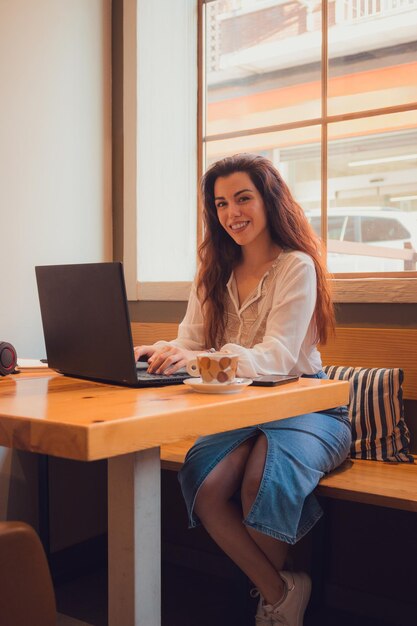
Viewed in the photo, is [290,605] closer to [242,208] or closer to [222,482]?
[222,482]

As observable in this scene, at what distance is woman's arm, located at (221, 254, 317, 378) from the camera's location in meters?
1.79

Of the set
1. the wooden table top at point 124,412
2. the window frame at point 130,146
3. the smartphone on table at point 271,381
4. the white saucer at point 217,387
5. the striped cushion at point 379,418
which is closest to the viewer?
the wooden table top at point 124,412

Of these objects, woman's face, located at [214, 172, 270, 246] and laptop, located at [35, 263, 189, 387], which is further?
woman's face, located at [214, 172, 270, 246]

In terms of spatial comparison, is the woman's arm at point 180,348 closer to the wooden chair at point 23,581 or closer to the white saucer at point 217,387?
the white saucer at point 217,387

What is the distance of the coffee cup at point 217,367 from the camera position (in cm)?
141

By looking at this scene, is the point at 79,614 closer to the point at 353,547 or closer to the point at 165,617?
the point at 165,617

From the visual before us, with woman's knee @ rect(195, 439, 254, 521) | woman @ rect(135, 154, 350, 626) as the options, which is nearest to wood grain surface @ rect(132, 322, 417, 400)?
woman @ rect(135, 154, 350, 626)

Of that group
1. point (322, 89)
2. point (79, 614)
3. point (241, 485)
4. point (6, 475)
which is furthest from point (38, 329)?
point (322, 89)

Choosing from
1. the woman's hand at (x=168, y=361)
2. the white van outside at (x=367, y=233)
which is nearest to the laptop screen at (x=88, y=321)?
the woman's hand at (x=168, y=361)

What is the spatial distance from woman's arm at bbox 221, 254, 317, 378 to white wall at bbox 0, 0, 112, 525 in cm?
105

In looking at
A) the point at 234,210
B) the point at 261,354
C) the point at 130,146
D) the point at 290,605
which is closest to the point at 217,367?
the point at 261,354

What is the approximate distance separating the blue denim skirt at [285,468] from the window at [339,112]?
912 millimetres

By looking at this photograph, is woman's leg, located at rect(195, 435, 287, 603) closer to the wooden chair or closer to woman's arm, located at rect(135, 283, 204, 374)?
woman's arm, located at rect(135, 283, 204, 374)

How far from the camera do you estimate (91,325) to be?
1.52 metres
